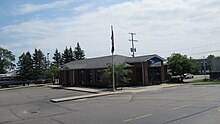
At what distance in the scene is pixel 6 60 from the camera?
84.7 metres

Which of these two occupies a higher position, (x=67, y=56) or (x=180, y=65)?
(x=67, y=56)

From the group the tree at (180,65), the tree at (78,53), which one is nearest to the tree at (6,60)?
the tree at (78,53)

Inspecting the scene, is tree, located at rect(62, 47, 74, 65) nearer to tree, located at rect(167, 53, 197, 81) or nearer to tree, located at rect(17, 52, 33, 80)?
tree, located at rect(17, 52, 33, 80)

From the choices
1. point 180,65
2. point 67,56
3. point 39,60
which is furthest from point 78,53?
point 180,65

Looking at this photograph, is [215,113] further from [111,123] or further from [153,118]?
[111,123]

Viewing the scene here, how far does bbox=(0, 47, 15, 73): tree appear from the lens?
272 feet

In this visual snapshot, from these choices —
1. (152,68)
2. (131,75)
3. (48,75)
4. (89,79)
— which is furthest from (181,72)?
(48,75)

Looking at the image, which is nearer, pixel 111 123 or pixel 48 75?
pixel 111 123

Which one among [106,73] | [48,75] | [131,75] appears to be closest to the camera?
[106,73]

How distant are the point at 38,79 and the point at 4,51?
19027mm

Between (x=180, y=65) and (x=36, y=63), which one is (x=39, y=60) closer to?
(x=36, y=63)

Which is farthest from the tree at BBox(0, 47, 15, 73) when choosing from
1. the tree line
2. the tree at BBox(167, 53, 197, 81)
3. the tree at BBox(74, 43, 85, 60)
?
the tree at BBox(167, 53, 197, 81)

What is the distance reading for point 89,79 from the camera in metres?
45.3

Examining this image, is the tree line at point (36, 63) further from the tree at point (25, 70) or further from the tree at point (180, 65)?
the tree at point (180, 65)
